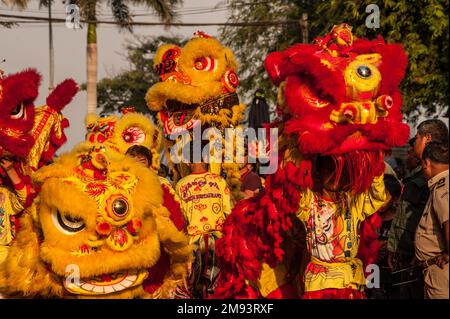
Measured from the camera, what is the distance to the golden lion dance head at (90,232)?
4.58 meters

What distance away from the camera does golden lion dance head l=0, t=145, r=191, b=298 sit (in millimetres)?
4582

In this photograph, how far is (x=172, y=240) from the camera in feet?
16.2

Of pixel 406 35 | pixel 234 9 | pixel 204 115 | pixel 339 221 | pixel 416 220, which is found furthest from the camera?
pixel 234 9

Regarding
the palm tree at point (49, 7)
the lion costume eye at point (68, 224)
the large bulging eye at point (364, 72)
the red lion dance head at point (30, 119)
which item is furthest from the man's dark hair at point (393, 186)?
the palm tree at point (49, 7)

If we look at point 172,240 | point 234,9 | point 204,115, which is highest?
point 234,9

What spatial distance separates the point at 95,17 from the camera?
55.0ft

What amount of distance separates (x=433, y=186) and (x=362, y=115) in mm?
673

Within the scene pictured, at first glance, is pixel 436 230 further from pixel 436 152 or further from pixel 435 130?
pixel 435 130

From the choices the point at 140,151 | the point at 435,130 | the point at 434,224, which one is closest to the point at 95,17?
the point at 140,151

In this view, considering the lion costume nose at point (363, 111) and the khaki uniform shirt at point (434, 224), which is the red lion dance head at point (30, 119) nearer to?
the lion costume nose at point (363, 111)

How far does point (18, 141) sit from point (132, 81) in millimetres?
21596
